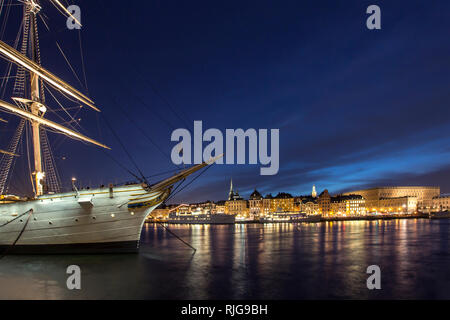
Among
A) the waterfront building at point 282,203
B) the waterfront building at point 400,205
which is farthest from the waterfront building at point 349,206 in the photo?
the waterfront building at point 400,205

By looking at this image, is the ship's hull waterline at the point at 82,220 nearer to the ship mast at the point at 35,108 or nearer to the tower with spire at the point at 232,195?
the ship mast at the point at 35,108

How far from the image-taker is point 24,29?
28453 mm

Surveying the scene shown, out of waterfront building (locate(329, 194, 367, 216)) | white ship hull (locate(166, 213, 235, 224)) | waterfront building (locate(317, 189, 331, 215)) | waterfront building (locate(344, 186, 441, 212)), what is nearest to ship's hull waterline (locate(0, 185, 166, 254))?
white ship hull (locate(166, 213, 235, 224))

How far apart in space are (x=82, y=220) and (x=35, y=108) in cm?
1224

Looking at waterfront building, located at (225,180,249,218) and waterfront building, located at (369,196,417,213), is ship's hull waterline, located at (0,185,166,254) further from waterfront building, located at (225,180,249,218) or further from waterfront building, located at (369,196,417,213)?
waterfront building, located at (369,196,417,213)

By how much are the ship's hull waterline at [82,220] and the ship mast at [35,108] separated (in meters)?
2.80

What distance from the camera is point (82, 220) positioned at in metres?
22.9

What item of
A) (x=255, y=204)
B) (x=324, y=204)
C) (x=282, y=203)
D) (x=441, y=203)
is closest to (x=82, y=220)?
(x=324, y=204)

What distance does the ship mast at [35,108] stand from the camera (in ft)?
87.4

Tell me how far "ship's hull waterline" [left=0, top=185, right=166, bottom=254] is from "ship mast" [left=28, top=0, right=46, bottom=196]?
110 inches

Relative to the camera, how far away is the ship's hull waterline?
2283 centimetres

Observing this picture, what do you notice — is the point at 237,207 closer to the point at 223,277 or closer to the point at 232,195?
the point at 232,195
